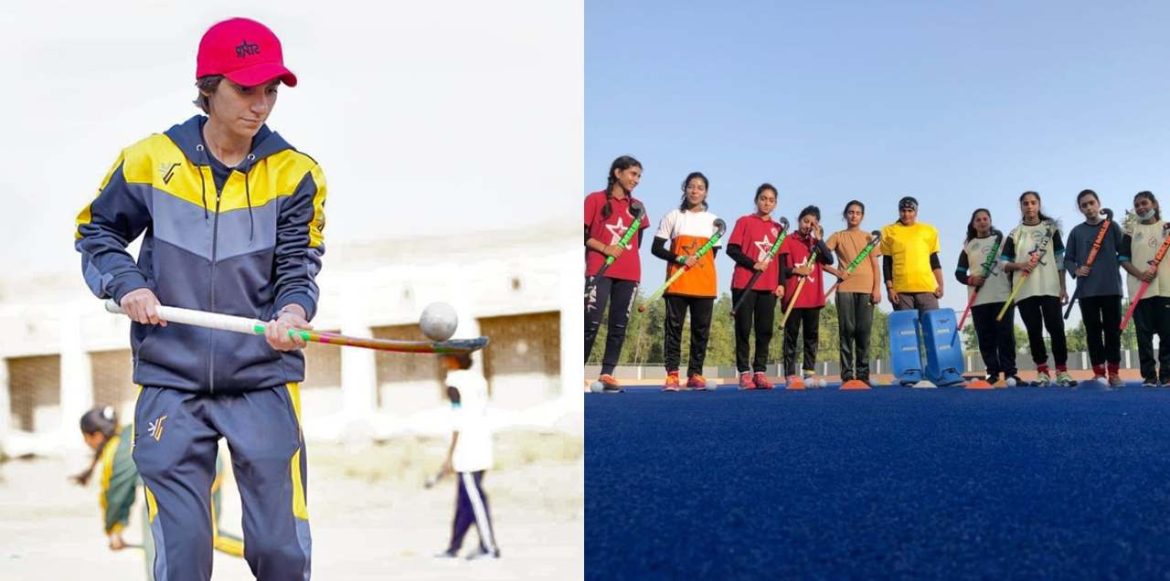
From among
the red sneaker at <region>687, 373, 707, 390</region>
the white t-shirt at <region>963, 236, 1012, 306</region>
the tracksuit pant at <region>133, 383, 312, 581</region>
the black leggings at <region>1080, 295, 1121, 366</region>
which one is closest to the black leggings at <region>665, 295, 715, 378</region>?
the red sneaker at <region>687, 373, 707, 390</region>

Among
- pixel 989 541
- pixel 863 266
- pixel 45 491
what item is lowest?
pixel 45 491

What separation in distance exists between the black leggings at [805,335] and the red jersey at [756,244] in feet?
1.10

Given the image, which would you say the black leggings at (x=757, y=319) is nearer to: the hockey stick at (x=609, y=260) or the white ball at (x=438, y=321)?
the hockey stick at (x=609, y=260)

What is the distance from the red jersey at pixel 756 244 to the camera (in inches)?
208

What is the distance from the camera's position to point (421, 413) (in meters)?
4.51

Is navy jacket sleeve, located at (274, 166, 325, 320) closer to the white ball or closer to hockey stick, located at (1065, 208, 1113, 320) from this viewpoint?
the white ball

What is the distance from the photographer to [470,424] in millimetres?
2762

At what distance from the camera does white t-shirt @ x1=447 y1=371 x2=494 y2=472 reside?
269cm

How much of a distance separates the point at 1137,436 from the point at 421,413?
2.82m

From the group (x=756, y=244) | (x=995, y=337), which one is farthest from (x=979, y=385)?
(x=756, y=244)

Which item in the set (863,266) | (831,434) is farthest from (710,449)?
(863,266)

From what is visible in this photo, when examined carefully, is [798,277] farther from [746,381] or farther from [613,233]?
[613,233]

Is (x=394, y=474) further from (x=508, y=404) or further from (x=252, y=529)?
(x=252, y=529)

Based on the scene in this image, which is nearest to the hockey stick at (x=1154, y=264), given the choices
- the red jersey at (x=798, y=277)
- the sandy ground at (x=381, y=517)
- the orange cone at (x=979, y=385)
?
the orange cone at (x=979, y=385)
